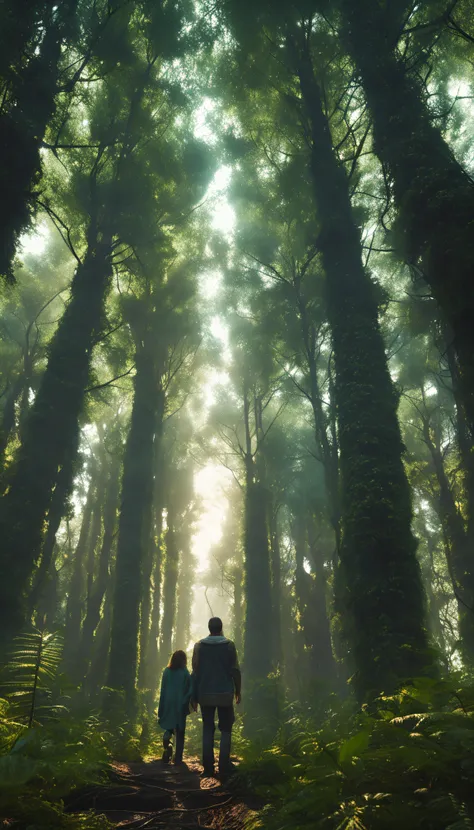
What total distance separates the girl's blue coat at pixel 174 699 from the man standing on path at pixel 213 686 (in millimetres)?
1200

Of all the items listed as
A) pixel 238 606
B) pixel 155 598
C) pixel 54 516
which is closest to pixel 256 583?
pixel 155 598

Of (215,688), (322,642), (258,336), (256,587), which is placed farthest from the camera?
(258,336)

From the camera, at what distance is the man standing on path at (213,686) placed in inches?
214

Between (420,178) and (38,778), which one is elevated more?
(420,178)

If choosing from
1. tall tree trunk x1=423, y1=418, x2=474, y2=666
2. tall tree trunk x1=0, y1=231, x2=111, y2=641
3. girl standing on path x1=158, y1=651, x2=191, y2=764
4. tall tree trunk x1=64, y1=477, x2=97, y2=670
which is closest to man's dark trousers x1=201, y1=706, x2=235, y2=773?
girl standing on path x1=158, y1=651, x2=191, y2=764

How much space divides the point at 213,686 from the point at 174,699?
182cm

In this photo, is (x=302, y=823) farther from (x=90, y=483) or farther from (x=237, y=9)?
(x=90, y=483)

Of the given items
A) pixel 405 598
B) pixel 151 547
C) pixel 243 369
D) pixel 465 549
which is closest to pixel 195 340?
pixel 243 369

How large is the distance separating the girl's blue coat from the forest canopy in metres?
0.91

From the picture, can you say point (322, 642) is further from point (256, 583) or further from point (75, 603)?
point (75, 603)

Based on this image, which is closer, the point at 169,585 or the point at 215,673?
the point at 215,673

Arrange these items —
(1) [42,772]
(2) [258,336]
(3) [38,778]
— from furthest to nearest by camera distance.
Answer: (2) [258,336] < (3) [38,778] < (1) [42,772]

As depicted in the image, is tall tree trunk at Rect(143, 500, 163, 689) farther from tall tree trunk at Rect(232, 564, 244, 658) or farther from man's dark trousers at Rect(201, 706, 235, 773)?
man's dark trousers at Rect(201, 706, 235, 773)

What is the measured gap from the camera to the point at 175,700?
6801 mm
